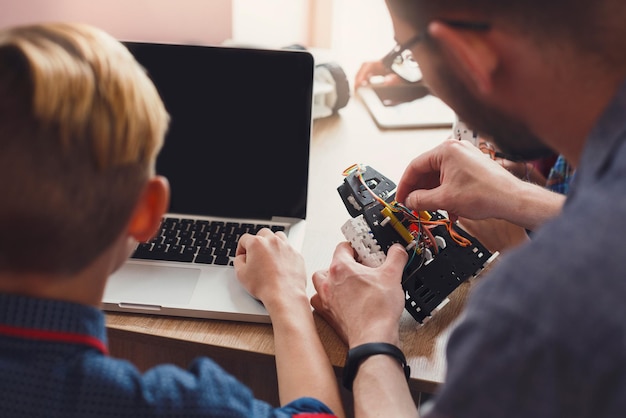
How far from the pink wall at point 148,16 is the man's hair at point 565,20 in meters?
1.27

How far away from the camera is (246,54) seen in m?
1.12

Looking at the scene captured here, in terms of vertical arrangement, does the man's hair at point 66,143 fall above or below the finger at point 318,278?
above

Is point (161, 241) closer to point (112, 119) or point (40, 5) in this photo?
point (112, 119)

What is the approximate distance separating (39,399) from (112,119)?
0.87ft

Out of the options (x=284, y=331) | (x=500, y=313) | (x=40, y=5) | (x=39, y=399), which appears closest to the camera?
(x=500, y=313)

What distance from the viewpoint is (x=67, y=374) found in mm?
636

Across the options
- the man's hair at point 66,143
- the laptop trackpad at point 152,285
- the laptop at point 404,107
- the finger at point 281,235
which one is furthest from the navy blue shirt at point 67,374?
the laptop at point 404,107

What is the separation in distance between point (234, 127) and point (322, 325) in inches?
14.7

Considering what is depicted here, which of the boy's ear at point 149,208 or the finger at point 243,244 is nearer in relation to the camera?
the boy's ear at point 149,208

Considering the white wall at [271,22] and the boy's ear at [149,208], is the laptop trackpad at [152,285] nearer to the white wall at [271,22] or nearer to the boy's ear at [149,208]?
the boy's ear at [149,208]

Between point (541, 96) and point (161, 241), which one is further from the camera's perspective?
point (161, 241)

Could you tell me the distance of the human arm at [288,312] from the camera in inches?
34.9

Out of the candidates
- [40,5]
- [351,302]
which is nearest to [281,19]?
[40,5]

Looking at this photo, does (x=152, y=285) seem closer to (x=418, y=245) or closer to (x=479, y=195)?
(x=418, y=245)
